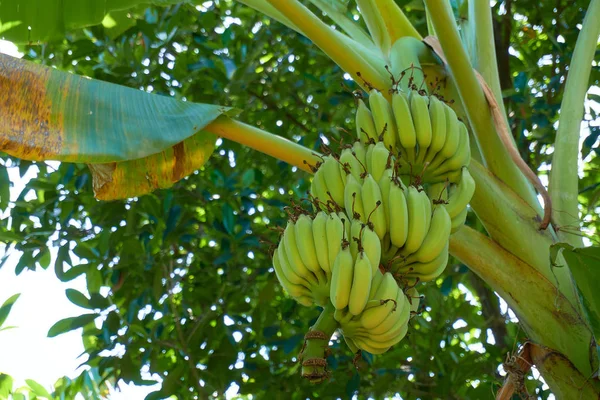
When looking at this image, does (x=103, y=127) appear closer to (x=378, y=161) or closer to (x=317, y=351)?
(x=378, y=161)

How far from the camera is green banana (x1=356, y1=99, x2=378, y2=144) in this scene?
4.46 feet

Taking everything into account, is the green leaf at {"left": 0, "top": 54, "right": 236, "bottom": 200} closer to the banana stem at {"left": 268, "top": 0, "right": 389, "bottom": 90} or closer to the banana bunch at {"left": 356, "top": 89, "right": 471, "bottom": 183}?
the banana stem at {"left": 268, "top": 0, "right": 389, "bottom": 90}

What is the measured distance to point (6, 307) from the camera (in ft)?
8.21

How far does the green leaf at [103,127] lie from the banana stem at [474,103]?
19.1 inches

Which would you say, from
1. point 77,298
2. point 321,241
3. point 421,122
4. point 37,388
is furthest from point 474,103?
point 37,388

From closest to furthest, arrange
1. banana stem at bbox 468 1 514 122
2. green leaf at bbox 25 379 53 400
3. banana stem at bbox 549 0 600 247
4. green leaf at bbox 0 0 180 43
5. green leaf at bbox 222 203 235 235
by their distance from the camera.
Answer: banana stem at bbox 549 0 600 247
banana stem at bbox 468 1 514 122
green leaf at bbox 0 0 180 43
green leaf at bbox 222 203 235 235
green leaf at bbox 25 379 53 400

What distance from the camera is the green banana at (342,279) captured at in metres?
1.10

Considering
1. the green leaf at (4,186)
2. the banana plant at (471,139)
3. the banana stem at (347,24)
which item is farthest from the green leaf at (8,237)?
the banana stem at (347,24)

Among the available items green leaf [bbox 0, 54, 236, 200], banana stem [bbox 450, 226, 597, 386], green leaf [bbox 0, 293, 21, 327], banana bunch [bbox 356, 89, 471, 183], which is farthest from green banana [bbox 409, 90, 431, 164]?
green leaf [bbox 0, 293, 21, 327]

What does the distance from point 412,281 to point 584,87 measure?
0.84 meters

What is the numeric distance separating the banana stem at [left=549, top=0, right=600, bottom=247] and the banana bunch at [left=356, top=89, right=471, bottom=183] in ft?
1.24

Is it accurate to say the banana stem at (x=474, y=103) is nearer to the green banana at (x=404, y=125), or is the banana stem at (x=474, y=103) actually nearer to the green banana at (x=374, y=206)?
the green banana at (x=404, y=125)

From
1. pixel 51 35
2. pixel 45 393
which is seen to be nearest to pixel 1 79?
pixel 51 35

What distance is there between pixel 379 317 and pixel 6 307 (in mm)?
1790
